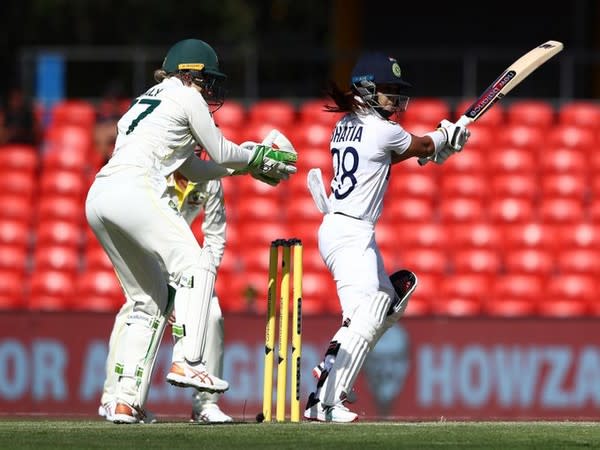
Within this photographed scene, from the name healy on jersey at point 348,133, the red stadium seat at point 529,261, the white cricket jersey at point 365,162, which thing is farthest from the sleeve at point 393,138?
the red stadium seat at point 529,261

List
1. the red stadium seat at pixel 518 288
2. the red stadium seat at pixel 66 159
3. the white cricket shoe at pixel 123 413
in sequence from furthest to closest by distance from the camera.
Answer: the red stadium seat at pixel 66 159 < the red stadium seat at pixel 518 288 < the white cricket shoe at pixel 123 413

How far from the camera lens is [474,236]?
12500mm

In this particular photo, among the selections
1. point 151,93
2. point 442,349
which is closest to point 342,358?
point 151,93

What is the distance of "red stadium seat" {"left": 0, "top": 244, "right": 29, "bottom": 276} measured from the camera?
12.5 m

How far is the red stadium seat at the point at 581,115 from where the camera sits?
1340cm

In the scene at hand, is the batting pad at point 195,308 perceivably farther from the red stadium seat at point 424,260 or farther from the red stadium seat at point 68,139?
the red stadium seat at point 68,139

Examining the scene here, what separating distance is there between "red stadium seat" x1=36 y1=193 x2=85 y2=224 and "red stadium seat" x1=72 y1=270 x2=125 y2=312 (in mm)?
733

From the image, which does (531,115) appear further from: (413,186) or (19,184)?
(19,184)

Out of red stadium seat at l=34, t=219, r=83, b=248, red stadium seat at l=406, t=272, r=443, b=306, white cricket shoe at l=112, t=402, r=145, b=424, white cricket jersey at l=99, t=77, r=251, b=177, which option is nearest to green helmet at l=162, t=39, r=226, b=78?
white cricket jersey at l=99, t=77, r=251, b=177

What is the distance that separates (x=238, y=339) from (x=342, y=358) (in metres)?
3.90

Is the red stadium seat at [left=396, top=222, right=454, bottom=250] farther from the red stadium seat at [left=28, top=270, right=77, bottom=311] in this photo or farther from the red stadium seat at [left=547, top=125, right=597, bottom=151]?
the red stadium seat at [left=28, top=270, right=77, bottom=311]

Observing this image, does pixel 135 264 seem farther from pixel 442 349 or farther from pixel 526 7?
pixel 526 7

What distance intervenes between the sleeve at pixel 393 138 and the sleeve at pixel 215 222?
1034 millimetres

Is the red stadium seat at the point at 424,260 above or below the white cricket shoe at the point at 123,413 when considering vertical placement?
above
